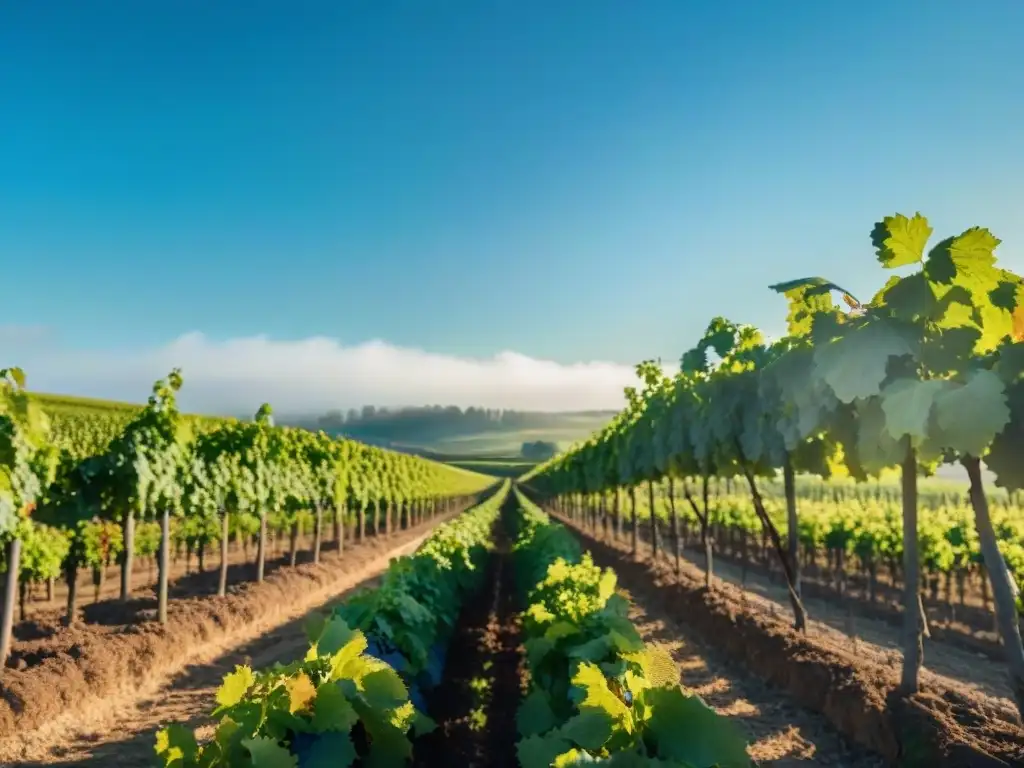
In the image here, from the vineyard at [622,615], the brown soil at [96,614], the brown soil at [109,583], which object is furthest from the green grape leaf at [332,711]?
the brown soil at [109,583]

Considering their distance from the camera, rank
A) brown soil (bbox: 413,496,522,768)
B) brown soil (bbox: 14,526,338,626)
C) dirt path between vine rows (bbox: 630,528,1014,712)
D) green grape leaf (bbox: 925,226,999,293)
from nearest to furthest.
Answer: green grape leaf (bbox: 925,226,999,293) → brown soil (bbox: 413,496,522,768) → dirt path between vine rows (bbox: 630,528,1014,712) → brown soil (bbox: 14,526,338,626)

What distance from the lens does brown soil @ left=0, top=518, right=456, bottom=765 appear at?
27.7 feet

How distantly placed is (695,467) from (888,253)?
11.9 metres

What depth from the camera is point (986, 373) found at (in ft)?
13.5

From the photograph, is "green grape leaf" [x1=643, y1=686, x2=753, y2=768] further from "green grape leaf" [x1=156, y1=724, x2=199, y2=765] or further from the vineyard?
"green grape leaf" [x1=156, y1=724, x2=199, y2=765]

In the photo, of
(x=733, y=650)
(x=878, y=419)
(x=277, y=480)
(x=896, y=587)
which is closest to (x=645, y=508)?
(x=896, y=587)

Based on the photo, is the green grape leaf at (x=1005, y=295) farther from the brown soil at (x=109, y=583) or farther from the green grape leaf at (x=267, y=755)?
the brown soil at (x=109, y=583)

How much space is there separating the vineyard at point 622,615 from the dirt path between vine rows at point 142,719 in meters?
0.06

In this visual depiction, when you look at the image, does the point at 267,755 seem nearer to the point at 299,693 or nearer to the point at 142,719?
the point at 299,693

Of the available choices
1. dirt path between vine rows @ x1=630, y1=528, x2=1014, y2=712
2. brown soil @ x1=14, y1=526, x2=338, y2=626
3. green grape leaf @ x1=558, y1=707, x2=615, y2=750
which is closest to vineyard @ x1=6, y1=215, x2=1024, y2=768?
green grape leaf @ x1=558, y1=707, x2=615, y2=750

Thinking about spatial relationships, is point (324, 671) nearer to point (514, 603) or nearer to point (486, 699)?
point (486, 699)

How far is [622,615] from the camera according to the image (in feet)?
21.4

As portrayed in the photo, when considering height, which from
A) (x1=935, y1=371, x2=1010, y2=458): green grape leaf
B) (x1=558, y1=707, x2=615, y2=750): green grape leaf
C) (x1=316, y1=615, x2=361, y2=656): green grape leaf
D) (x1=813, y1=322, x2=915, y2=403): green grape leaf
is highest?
(x1=813, y1=322, x2=915, y2=403): green grape leaf

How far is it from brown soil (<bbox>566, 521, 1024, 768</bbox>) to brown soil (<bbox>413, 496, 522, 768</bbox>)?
3.49m
